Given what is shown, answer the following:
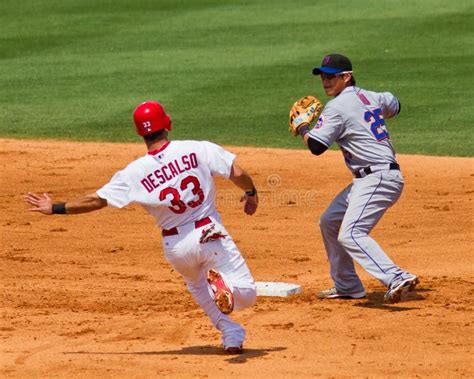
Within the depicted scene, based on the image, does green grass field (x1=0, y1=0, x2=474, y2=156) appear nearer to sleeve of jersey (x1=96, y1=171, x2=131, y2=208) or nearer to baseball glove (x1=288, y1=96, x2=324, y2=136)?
baseball glove (x1=288, y1=96, x2=324, y2=136)

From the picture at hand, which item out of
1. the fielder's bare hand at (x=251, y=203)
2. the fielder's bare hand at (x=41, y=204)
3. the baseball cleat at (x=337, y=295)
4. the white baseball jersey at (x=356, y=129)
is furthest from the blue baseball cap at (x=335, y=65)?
the fielder's bare hand at (x=41, y=204)

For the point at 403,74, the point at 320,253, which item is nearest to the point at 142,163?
the point at 320,253

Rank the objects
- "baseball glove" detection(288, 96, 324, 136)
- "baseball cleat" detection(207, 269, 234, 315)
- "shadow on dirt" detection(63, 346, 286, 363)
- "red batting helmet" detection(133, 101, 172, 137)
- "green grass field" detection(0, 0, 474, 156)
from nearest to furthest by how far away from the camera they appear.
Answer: "baseball cleat" detection(207, 269, 234, 315), "red batting helmet" detection(133, 101, 172, 137), "shadow on dirt" detection(63, 346, 286, 363), "baseball glove" detection(288, 96, 324, 136), "green grass field" detection(0, 0, 474, 156)

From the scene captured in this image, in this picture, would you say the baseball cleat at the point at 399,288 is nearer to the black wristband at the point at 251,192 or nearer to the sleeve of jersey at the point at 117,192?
the black wristband at the point at 251,192

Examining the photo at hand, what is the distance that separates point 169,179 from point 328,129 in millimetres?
1927

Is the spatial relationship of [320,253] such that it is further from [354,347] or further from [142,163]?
[142,163]

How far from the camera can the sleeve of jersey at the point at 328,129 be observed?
27.8 ft

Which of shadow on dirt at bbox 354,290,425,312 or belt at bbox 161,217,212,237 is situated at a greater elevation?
belt at bbox 161,217,212,237

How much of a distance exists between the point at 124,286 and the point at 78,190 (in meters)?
3.60

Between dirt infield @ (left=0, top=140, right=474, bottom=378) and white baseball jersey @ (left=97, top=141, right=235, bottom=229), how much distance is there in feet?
3.46

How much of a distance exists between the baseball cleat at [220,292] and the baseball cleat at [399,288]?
188cm

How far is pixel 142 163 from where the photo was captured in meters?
7.02

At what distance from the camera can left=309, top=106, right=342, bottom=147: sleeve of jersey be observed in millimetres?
8461

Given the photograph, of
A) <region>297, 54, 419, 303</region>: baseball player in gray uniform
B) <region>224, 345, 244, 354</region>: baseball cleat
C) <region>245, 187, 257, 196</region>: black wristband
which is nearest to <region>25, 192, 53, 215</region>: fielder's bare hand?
<region>245, 187, 257, 196</region>: black wristband
